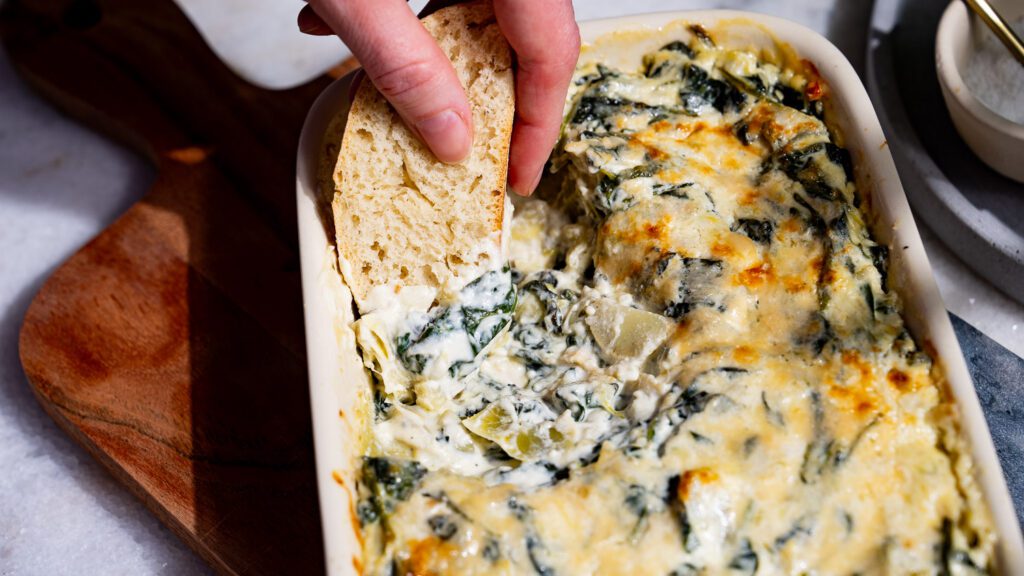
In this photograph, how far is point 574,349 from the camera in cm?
203

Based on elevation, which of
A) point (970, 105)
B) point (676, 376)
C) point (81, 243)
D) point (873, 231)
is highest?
point (81, 243)

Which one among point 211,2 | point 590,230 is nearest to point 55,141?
point 211,2

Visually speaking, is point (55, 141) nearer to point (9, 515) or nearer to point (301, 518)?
point (9, 515)

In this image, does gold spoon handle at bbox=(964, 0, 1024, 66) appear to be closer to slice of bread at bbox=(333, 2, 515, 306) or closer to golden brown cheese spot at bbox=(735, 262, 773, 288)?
golden brown cheese spot at bbox=(735, 262, 773, 288)

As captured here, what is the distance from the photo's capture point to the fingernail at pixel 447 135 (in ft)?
6.39

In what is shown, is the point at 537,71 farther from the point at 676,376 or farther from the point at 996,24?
the point at 996,24

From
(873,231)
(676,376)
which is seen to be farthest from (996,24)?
(676,376)

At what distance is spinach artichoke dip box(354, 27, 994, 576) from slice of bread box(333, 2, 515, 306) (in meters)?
0.08

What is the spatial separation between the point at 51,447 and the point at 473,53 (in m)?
1.71

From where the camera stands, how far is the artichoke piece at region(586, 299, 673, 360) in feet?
6.42

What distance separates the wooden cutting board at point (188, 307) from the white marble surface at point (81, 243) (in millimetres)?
Answer: 166

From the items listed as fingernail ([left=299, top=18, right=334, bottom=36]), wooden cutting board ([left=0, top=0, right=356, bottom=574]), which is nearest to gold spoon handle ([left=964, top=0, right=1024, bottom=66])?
fingernail ([left=299, top=18, right=334, bottom=36])

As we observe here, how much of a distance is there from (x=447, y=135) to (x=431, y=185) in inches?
6.7

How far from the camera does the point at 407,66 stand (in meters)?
1.85
